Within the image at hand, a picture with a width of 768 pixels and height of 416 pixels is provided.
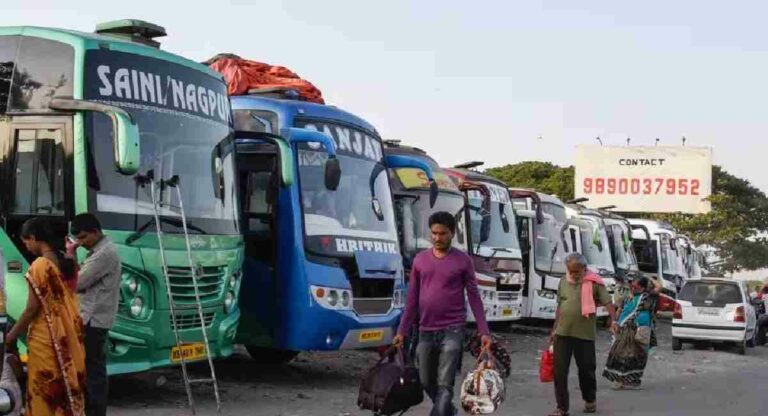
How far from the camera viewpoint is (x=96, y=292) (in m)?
8.78

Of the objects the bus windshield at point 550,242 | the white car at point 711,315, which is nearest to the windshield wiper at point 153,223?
the bus windshield at point 550,242

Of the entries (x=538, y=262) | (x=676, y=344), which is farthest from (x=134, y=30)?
(x=676, y=344)

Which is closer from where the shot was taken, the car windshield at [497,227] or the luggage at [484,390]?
the luggage at [484,390]

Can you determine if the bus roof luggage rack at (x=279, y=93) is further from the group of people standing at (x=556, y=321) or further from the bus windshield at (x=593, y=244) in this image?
the bus windshield at (x=593, y=244)

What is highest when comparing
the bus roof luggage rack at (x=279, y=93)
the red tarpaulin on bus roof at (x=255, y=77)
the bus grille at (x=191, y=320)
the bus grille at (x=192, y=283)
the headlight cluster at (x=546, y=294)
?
the red tarpaulin on bus roof at (x=255, y=77)

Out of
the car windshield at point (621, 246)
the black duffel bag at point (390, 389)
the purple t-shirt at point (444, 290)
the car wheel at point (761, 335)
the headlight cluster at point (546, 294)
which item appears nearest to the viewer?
the black duffel bag at point (390, 389)

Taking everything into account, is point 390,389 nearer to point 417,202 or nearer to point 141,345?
point 141,345

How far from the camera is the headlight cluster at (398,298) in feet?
43.8

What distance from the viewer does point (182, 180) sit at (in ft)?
34.9

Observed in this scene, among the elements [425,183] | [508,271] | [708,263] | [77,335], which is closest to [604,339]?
[508,271]

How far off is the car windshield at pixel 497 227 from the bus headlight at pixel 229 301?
830 cm

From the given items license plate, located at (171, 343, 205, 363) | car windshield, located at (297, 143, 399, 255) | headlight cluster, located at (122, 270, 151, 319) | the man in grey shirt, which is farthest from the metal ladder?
car windshield, located at (297, 143, 399, 255)

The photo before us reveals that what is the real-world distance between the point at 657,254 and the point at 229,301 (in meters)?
25.6

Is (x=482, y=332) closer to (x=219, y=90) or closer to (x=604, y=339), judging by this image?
(x=219, y=90)
